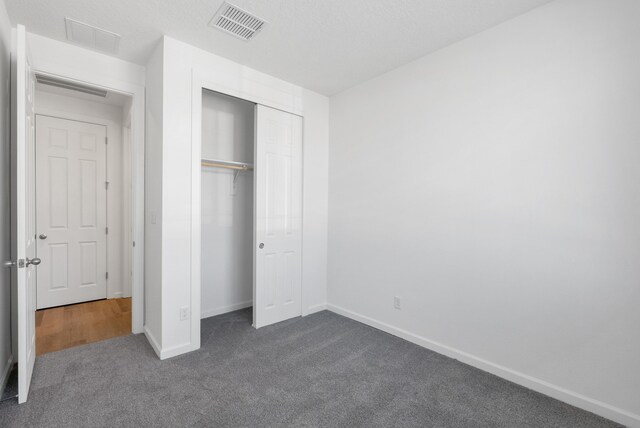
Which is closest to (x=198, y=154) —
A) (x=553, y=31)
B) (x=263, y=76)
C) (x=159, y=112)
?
(x=159, y=112)

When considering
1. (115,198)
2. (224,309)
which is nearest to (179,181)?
(224,309)

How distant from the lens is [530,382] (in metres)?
2.13

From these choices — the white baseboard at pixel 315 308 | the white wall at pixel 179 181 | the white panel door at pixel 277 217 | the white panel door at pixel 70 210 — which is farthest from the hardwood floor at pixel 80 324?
the white baseboard at pixel 315 308

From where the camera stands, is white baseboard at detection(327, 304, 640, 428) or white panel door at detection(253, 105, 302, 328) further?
white panel door at detection(253, 105, 302, 328)

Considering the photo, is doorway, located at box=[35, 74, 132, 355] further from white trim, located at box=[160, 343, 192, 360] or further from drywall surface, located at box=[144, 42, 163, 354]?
white trim, located at box=[160, 343, 192, 360]

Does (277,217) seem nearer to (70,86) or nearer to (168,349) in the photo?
(168,349)

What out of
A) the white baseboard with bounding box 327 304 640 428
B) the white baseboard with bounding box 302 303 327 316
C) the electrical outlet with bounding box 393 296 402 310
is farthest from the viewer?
the white baseboard with bounding box 302 303 327 316

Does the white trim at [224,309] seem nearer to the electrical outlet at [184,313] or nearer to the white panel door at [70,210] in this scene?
the electrical outlet at [184,313]

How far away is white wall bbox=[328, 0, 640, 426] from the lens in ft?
6.01

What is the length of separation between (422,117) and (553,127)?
3.30 feet

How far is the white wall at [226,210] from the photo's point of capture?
11.2 feet

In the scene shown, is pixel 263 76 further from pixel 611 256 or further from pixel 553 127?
pixel 611 256

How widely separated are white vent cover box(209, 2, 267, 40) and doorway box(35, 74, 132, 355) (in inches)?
83.9

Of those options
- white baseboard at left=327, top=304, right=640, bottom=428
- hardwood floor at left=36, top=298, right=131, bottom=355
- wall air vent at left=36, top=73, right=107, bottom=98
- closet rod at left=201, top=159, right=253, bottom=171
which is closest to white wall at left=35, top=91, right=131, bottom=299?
hardwood floor at left=36, top=298, right=131, bottom=355
